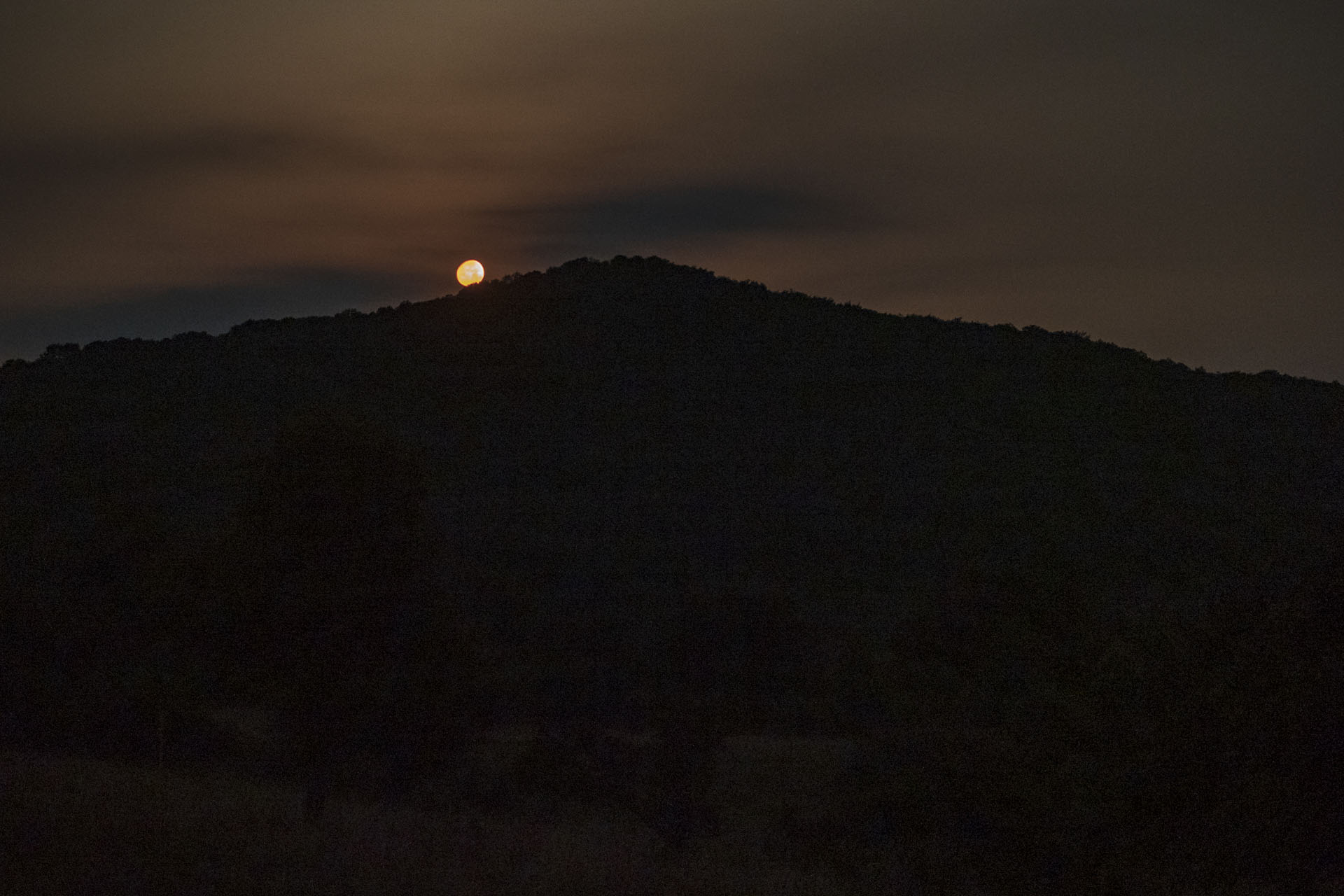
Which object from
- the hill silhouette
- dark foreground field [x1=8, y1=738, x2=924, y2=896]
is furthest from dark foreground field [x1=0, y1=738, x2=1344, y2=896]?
the hill silhouette

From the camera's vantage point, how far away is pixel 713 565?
146ft

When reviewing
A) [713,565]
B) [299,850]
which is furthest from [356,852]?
[713,565]

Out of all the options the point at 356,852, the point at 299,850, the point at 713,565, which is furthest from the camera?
the point at 713,565

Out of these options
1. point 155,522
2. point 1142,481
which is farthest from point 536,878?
point 1142,481

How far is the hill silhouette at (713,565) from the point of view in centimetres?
983

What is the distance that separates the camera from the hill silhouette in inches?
387

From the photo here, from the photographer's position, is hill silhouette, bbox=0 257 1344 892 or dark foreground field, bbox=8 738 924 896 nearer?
hill silhouette, bbox=0 257 1344 892

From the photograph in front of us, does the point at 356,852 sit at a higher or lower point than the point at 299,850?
lower

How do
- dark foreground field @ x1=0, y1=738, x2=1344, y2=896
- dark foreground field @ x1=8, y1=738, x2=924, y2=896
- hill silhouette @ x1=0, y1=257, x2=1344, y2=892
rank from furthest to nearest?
dark foreground field @ x1=8, y1=738, x2=924, y2=896, dark foreground field @ x1=0, y1=738, x2=1344, y2=896, hill silhouette @ x1=0, y1=257, x2=1344, y2=892

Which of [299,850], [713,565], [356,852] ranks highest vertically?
[713,565]

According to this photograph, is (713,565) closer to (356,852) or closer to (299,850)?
(356,852)

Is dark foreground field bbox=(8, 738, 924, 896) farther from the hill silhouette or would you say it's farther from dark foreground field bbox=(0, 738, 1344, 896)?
the hill silhouette

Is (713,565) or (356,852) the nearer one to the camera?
(356,852)

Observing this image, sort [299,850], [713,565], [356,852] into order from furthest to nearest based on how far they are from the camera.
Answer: [713,565], [356,852], [299,850]
